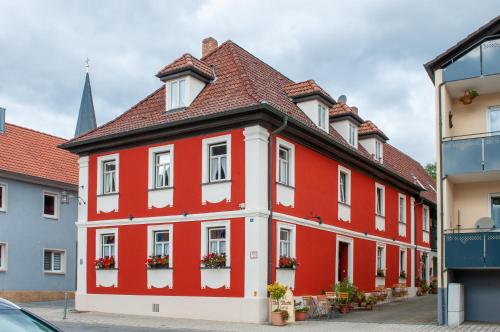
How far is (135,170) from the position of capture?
75.0 ft

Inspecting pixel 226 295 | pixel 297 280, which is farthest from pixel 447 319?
pixel 226 295

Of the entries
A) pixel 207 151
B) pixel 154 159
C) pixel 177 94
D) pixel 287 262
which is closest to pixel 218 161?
pixel 207 151

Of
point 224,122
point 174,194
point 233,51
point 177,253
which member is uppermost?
point 233,51

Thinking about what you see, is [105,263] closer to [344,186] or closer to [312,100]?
[312,100]

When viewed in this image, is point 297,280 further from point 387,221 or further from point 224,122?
point 387,221

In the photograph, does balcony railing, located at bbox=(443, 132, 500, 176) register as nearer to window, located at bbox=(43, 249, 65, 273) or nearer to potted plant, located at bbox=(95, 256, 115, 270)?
potted plant, located at bbox=(95, 256, 115, 270)

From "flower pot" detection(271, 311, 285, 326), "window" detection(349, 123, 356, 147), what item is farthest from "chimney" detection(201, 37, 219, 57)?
"flower pot" detection(271, 311, 285, 326)

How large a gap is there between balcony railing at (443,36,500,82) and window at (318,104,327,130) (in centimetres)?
585

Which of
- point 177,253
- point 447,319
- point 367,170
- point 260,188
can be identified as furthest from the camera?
point 367,170

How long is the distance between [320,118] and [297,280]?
6.37m

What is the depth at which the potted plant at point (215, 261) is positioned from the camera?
19.9m

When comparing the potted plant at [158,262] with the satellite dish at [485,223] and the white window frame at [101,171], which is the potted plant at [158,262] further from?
the satellite dish at [485,223]

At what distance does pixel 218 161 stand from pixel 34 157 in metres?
14.2

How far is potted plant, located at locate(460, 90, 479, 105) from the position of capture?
19875 millimetres
